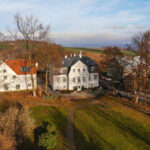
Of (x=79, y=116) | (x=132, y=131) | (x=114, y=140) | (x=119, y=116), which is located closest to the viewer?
(x=114, y=140)

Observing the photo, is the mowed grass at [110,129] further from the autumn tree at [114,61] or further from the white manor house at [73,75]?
the white manor house at [73,75]

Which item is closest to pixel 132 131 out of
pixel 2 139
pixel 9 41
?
pixel 2 139

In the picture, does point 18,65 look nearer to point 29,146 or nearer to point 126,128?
point 29,146

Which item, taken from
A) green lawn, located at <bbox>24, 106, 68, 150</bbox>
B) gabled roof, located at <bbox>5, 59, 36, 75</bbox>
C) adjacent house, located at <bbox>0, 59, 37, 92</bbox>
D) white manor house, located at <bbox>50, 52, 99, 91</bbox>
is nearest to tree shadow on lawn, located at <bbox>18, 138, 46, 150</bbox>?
green lawn, located at <bbox>24, 106, 68, 150</bbox>

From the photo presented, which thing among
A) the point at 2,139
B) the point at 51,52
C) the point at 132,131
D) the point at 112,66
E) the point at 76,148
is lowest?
the point at 132,131

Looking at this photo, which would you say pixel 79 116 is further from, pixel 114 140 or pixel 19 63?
pixel 19 63

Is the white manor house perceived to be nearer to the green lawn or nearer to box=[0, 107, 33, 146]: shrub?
the green lawn
